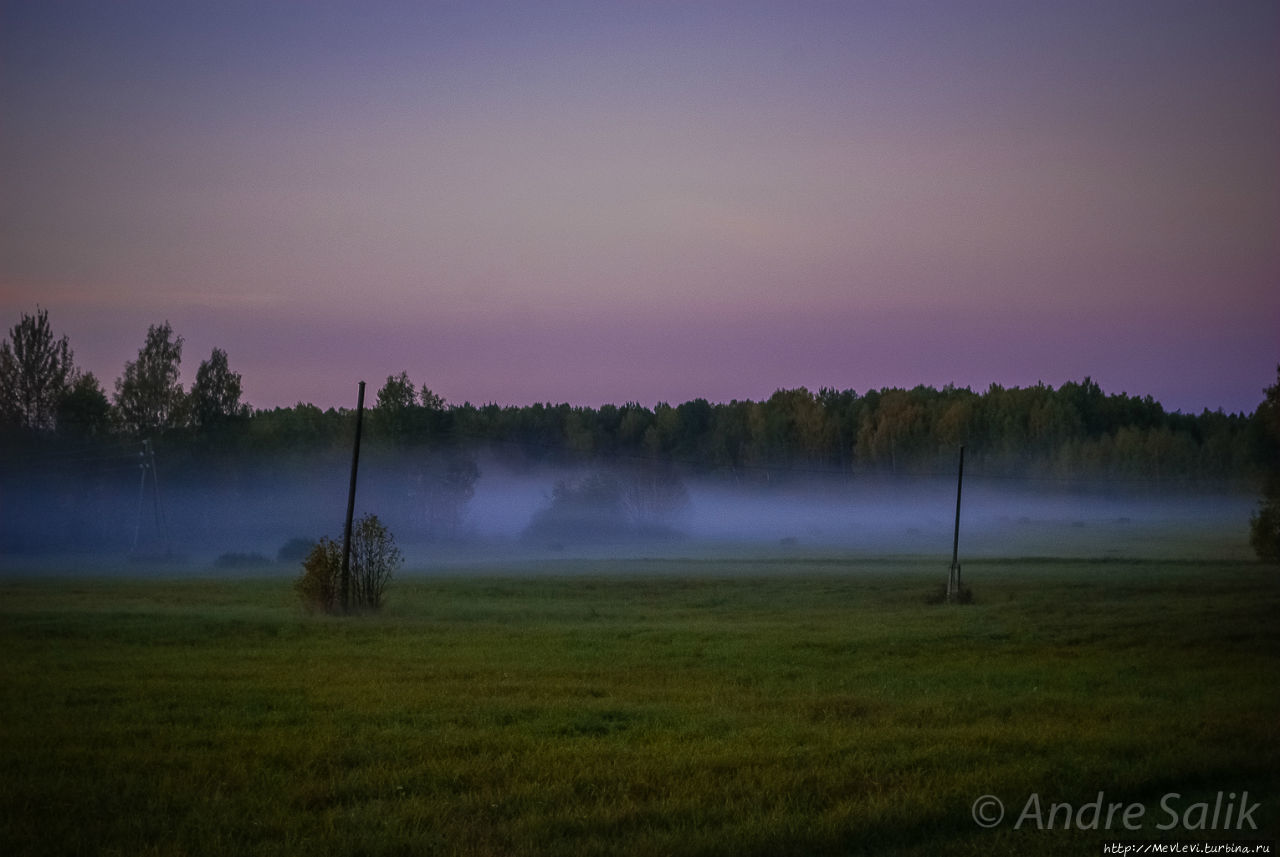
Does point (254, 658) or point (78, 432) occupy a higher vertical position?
point (78, 432)

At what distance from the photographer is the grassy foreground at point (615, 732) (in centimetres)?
893

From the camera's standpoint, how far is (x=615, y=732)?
1291cm

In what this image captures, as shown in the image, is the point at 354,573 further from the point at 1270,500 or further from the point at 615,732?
the point at 1270,500

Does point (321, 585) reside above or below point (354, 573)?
below

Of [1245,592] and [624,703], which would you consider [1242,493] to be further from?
[624,703]

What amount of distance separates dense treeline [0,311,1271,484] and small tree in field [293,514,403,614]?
3583 cm

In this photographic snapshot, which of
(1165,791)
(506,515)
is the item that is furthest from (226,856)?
(506,515)

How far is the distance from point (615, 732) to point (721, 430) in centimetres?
11910

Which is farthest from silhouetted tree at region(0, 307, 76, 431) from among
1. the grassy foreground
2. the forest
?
the grassy foreground

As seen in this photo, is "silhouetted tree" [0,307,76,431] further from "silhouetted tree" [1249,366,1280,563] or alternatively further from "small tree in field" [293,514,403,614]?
"silhouetted tree" [1249,366,1280,563]

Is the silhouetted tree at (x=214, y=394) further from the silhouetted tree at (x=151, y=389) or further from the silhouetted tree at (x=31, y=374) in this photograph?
the silhouetted tree at (x=31, y=374)

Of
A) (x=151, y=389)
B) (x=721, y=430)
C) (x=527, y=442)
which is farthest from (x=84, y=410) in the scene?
(x=721, y=430)

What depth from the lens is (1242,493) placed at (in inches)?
3295

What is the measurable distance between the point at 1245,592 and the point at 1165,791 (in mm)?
28594
